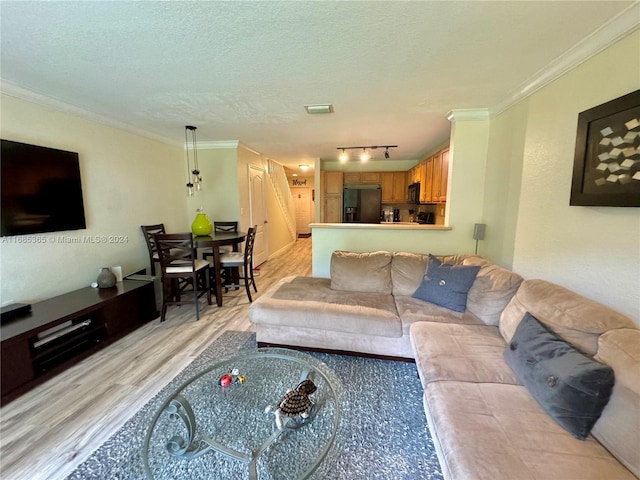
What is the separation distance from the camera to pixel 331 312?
2191 millimetres

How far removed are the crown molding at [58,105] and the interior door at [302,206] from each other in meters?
6.46

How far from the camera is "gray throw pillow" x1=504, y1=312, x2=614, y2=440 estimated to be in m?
1.07

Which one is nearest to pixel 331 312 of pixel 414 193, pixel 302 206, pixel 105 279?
pixel 105 279

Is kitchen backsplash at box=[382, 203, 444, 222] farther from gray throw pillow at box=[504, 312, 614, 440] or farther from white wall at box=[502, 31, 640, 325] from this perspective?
gray throw pillow at box=[504, 312, 614, 440]

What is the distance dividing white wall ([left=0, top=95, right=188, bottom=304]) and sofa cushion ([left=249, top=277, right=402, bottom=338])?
2.07m

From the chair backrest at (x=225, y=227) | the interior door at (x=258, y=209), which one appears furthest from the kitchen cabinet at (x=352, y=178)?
the chair backrest at (x=225, y=227)

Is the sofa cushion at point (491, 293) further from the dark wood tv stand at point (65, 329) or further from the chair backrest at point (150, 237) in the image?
the chair backrest at point (150, 237)

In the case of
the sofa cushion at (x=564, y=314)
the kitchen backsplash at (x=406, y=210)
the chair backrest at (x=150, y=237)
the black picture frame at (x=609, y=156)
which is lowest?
the sofa cushion at (x=564, y=314)

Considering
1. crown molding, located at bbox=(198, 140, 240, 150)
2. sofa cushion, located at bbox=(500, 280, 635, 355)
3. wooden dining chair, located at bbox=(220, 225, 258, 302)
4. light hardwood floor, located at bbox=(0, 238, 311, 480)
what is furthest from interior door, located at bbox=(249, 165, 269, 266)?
sofa cushion, located at bbox=(500, 280, 635, 355)

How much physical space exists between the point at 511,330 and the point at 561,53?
191cm

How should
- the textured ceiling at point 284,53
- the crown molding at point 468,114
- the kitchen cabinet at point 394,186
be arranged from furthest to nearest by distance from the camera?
the kitchen cabinet at point 394,186 → the crown molding at point 468,114 → the textured ceiling at point 284,53

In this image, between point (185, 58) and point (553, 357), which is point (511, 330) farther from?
point (185, 58)

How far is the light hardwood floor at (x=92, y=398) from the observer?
1.43 metres

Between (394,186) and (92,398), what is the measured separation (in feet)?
19.5
